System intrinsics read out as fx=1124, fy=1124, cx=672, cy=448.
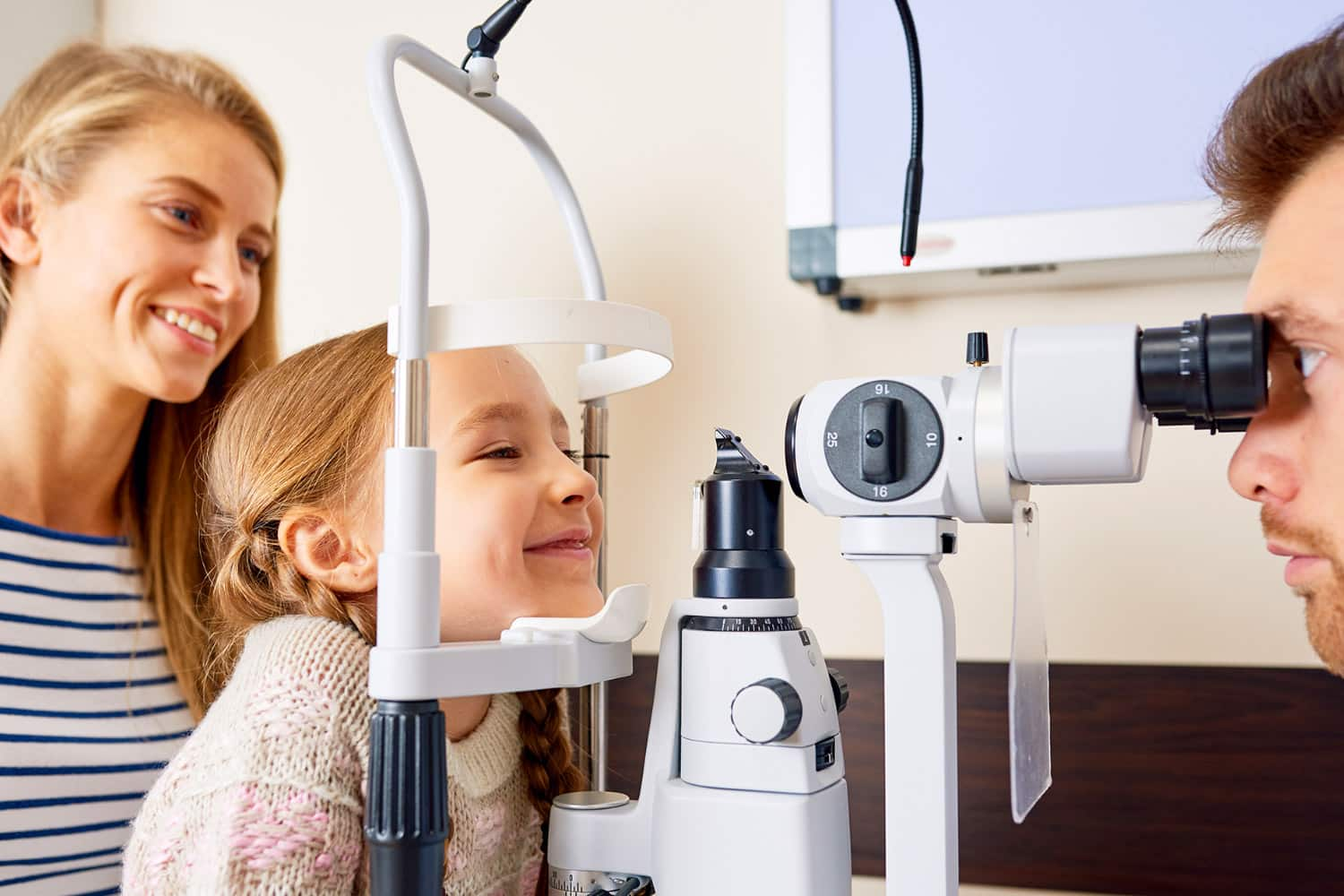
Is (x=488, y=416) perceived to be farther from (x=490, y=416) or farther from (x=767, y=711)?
(x=767, y=711)

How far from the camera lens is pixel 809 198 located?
113 cm

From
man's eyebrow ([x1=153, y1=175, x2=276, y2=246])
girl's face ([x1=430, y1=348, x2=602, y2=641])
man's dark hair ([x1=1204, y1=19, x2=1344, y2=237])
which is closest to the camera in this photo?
man's dark hair ([x1=1204, y1=19, x2=1344, y2=237])

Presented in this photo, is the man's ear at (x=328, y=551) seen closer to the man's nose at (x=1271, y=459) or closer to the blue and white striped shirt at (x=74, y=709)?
the blue and white striped shirt at (x=74, y=709)

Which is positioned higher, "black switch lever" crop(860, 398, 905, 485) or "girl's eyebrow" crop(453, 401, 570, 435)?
"girl's eyebrow" crop(453, 401, 570, 435)

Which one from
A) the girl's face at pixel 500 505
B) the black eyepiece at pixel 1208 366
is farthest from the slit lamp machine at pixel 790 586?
the girl's face at pixel 500 505

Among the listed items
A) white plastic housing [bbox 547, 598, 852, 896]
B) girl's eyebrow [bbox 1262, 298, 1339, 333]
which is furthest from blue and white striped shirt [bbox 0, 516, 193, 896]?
girl's eyebrow [bbox 1262, 298, 1339, 333]

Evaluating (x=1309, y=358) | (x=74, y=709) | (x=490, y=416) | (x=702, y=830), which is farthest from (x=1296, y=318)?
(x=74, y=709)

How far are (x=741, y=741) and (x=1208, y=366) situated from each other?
0.34 m

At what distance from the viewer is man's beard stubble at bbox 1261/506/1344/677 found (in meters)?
0.66

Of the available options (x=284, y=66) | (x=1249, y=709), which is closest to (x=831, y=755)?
(x=1249, y=709)

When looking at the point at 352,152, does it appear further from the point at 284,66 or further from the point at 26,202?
the point at 26,202

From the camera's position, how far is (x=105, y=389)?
1.24 m

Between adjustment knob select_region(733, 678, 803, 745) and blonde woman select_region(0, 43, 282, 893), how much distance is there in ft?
2.68

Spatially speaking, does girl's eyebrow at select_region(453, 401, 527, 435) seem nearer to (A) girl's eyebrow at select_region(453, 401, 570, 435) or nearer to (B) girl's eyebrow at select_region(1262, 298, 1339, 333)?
(A) girl's eyebrow at select_region(453, 401, 570, 435)
